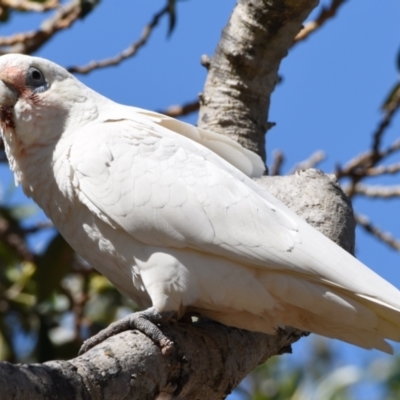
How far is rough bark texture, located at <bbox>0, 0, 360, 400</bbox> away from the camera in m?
2.29

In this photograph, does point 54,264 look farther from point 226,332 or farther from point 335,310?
point 335,310

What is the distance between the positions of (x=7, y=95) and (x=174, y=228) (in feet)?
3.35

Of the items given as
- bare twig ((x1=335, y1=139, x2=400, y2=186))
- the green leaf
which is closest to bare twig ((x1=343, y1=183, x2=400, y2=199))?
bare twig ((x1=335, y1=139, x2=400, y2=186))

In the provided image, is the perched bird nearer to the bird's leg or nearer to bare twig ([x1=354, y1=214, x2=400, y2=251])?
the bird's leg

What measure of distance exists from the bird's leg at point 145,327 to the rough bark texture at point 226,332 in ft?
0.15

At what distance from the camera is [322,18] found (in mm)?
4941

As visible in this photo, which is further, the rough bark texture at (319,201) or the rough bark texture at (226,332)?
the rough bark texture at (319,201)

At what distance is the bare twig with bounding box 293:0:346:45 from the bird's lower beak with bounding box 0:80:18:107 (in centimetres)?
204

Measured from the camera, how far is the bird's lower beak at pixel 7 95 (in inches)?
135

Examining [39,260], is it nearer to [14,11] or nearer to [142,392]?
[14,11]

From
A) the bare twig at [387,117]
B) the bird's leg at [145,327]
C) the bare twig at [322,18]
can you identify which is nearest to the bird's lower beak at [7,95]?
the bird's leg at [145,327]

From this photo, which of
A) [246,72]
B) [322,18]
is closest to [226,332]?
[246,72]

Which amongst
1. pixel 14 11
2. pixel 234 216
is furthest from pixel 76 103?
pixel 14 11

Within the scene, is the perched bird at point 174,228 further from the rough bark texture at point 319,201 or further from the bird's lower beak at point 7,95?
the rough bark texture at point 319,201
